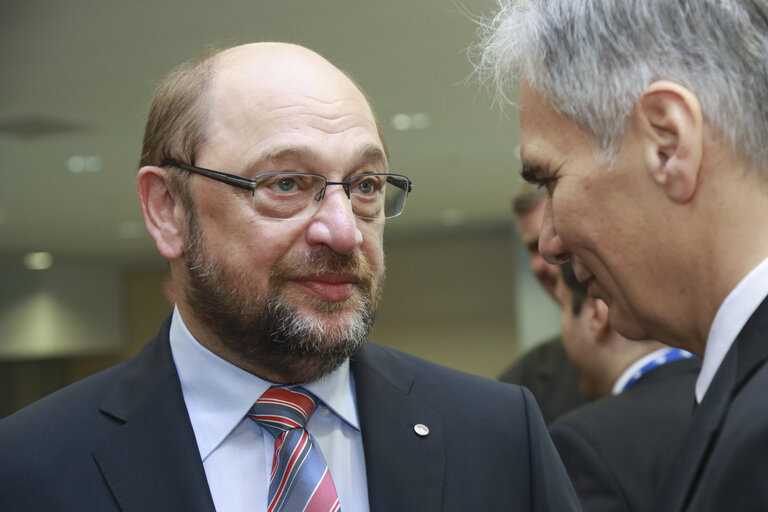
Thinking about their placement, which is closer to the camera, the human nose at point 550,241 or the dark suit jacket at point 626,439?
the human nose at point 550,241

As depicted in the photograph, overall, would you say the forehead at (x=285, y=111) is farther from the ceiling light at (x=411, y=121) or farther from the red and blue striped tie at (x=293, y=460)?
the ceiling light at (x=411, y=121)

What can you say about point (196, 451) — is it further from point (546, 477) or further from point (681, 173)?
point (681, 173)

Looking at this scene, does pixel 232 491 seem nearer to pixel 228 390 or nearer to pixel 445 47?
pixel 228 390

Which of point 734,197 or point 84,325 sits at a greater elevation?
point 734,197

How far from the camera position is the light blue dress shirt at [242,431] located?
1529 mm

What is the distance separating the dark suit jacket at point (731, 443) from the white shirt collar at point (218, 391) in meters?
0.65

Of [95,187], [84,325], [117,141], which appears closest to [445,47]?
[117,141]

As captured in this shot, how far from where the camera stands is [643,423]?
2191mm

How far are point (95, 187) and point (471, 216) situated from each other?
6757 mm

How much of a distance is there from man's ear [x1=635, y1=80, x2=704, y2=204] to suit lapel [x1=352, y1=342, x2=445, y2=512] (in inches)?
28.1

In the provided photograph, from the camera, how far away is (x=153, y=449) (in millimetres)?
1519

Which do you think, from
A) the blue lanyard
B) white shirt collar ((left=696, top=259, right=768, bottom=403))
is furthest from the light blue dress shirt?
the blue lanyard

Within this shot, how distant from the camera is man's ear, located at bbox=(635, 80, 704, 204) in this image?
113 centimetres

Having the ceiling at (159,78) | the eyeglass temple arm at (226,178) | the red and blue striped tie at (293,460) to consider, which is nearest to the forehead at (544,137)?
the eyeglass temple arm at (226,178)
